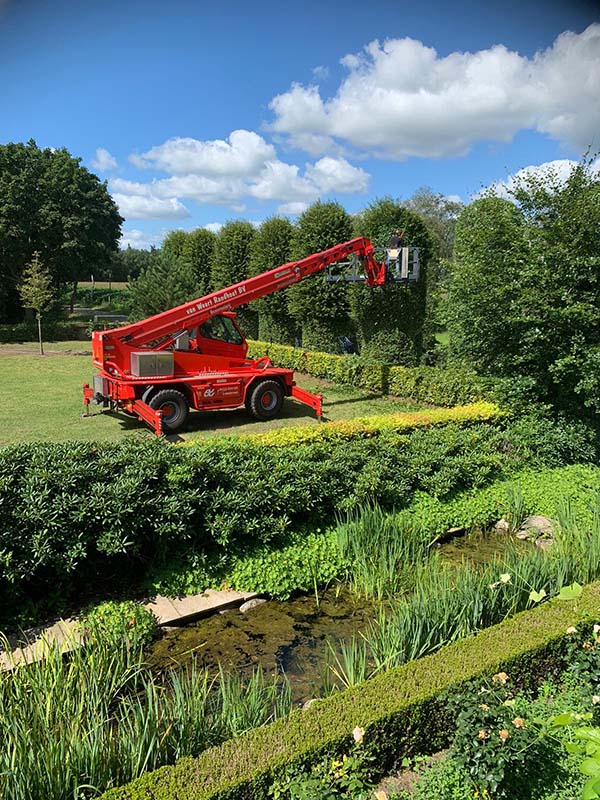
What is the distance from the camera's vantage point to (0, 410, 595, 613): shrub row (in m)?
4.11

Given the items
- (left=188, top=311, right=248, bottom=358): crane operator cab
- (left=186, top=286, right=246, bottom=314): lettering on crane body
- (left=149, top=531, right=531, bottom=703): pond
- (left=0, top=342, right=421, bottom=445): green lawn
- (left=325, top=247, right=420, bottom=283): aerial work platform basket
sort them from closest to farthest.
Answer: (left=149, top=531, right=531, bottom=703): pond
(left=0, top=342, right=421, bottom=445): green lawn
(left=186, top=286, right=246, bottom=314): lettering on crane body
(left=188, top=311, right=248, bottom=358): crane operator cab
(left=325, top=247, right=420, bottom=283): aerial work platform basket

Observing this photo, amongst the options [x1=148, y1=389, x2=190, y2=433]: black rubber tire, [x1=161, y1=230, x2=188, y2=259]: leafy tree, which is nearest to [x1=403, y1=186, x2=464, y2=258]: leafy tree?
[x1=161, y1=230, x2=188, y2=259]: leafy tree

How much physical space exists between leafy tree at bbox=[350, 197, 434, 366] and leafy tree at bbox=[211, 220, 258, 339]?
6.68m

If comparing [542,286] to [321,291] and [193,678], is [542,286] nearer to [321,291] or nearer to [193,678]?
[193,678]

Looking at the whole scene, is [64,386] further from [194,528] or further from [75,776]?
[75,776]

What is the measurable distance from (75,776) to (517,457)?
6.36m

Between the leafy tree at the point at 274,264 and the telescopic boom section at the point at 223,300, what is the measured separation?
22.7 feet

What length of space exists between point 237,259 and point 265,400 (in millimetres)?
11341

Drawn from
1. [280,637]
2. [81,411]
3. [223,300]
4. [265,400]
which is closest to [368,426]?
[265,400]

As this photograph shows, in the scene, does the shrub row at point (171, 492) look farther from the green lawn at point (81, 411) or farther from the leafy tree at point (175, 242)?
the leafy tree at point (175, 242)

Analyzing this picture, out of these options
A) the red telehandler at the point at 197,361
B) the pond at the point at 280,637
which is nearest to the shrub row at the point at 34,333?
the red telehandler at the point at 197,361

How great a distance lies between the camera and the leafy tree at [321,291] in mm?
15516

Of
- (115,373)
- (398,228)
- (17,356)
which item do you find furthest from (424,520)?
(17,356)

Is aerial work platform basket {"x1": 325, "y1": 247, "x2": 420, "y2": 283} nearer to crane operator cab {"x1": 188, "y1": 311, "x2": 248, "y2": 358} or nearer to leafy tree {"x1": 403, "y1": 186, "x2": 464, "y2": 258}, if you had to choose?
crane operator cab {"x1": 188, "y1": 311, "x2": 248, "y2": 358}
